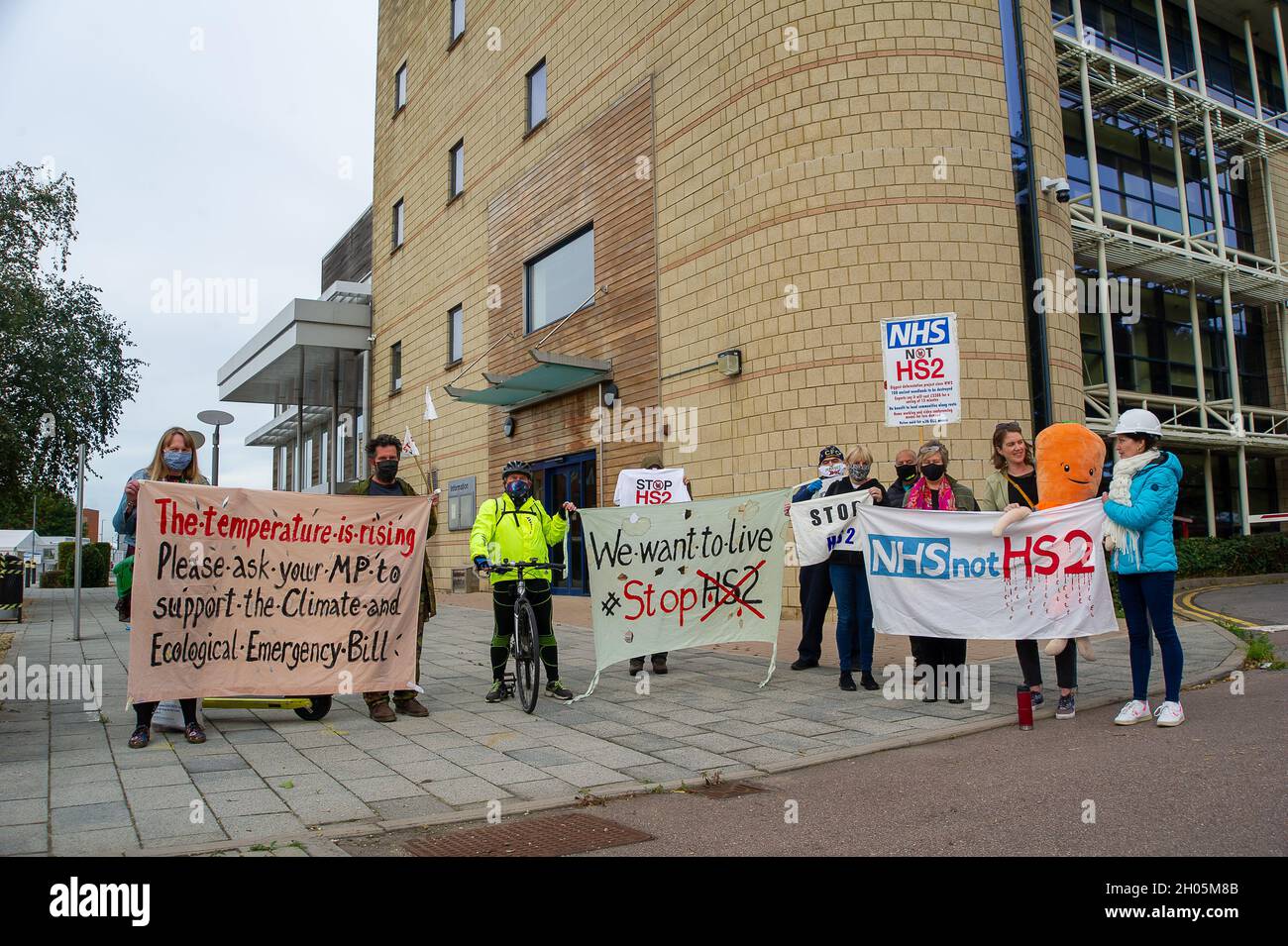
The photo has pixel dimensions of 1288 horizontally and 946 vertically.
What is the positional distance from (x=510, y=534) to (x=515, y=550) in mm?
140

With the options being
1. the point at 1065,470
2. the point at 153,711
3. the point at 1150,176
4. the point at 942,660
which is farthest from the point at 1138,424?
the point at 1150,176

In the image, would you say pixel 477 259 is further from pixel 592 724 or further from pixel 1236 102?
pixel 1236 102

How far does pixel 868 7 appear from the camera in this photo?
43.1 ft

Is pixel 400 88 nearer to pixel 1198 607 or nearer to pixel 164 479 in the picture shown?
pixel 164 479

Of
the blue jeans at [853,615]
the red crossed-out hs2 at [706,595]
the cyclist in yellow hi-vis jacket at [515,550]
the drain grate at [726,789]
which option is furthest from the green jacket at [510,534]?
the drain grate at [726,789]

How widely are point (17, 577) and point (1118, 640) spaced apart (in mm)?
17796

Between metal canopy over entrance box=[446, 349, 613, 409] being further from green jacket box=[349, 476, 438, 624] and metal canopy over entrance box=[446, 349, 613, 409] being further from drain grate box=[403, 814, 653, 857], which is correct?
drain grate box=[403, 814, 653, 857]

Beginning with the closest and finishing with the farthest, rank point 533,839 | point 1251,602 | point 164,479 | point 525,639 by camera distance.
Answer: point 533,839, point 164,479, point 525,639, point 1251,602

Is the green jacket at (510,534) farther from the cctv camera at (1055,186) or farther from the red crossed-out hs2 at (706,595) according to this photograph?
the cctv camera at (1055,186)

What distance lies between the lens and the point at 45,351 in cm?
2303

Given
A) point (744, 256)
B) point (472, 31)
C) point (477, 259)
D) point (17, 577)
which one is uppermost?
point (472, 31)

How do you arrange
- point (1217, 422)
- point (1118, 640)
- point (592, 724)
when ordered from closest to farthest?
1. point (592, 724)
2. point (1118, 640)
3. point (1217, 422)
